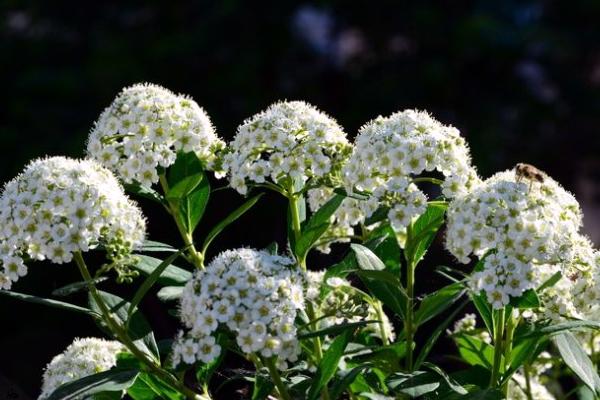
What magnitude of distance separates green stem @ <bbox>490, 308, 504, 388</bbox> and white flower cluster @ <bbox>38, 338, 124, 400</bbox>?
845mm

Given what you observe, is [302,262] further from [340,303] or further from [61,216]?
[61,216]

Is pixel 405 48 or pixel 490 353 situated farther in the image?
pixel 405 48

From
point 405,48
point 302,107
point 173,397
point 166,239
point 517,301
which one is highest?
Result: point 405,48

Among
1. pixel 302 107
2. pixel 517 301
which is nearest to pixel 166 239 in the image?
pixel 302 107

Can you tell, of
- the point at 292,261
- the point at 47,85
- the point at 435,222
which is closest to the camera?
the point at 292,261

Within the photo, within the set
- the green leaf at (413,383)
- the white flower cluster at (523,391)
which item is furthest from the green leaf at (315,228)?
the white flower cluster at (523,391)

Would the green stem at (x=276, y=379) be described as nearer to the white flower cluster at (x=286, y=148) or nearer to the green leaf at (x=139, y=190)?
the white flower cluster at (x=286, y=148)

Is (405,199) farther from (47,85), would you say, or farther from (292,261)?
(47,85)

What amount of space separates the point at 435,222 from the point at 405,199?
0.42 ft

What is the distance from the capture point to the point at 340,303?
223 cm

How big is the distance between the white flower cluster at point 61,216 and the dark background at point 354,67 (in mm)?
5867

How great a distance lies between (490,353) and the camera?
232 centimetres

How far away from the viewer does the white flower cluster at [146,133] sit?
216 centimetres

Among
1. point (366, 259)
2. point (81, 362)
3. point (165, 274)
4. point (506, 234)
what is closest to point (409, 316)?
point (366, 259)
